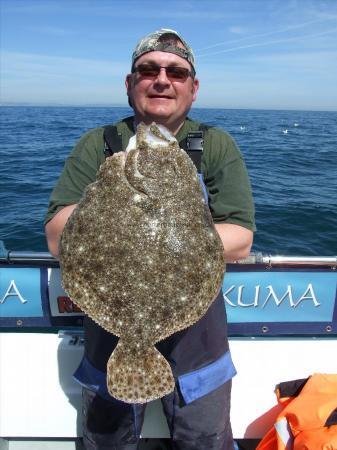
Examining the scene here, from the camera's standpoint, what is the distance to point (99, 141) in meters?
2.65

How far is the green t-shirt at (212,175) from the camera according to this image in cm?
244

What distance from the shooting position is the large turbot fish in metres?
1.94

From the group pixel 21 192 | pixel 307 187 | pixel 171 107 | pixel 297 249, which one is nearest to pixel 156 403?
pixel 171 107

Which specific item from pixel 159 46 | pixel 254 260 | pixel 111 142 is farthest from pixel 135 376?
pixel 159 46

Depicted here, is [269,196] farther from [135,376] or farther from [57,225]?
[135,376]

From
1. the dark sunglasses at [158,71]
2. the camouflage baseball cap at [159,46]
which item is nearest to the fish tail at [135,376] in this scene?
the dark sunglasses at [158,71]

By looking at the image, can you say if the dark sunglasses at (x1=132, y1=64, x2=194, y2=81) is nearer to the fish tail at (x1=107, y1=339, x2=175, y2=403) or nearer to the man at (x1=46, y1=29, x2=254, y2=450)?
the man at (x1=46, y1=29, x2=254, y2=450)

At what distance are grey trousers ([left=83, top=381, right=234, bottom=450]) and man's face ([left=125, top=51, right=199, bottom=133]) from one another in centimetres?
181

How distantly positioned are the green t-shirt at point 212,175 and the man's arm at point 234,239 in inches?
2.1

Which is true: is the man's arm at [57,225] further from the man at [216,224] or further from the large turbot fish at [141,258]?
the large turbot fish at [141,258]

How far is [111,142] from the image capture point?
8.54 feet

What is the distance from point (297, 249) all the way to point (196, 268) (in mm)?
7053

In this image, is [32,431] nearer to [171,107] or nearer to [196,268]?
[196,268]

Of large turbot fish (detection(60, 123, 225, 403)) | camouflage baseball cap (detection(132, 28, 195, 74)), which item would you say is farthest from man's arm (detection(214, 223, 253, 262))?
camouflage baseball cap (detection(132, 28, 195, 74))
